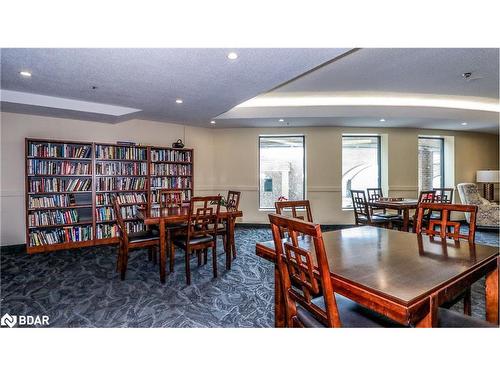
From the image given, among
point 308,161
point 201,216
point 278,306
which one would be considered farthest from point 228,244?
point 308,161

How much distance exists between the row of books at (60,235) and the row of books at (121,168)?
1012 millimetres

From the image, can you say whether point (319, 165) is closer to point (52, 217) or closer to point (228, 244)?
point (228, 244)

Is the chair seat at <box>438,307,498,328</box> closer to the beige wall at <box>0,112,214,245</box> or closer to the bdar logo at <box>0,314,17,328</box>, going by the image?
the bdar logo at <box>0,314,17,328</box>

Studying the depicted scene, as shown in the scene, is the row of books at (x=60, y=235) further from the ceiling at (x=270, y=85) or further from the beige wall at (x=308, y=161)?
the beige wall at (x=308, y=161)

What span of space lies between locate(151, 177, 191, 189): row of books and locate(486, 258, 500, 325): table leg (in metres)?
4.97

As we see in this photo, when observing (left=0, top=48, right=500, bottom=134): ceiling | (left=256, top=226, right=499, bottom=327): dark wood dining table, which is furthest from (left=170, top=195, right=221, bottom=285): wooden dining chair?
(left=0, top=48, right=500, bottom=134): ceiling

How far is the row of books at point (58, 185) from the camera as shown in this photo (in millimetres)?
4078

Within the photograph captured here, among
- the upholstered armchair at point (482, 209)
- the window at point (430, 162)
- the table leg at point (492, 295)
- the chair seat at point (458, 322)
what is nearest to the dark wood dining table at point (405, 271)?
the table leg at point (492, 295)

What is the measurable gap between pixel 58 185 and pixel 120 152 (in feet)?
3.62

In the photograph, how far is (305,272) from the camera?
119cm

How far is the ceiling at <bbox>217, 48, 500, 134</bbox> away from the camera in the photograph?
A: 133 inches
